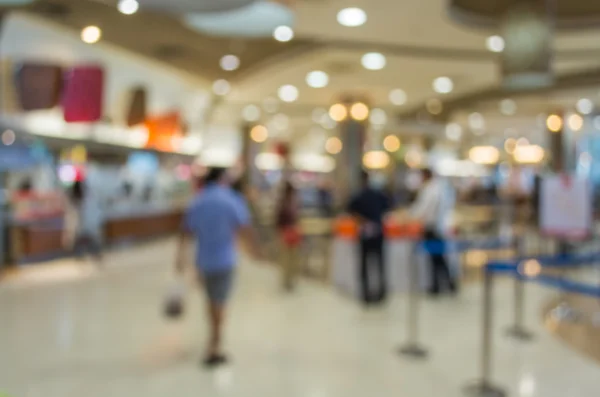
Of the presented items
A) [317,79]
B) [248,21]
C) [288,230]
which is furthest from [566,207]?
[317,79]

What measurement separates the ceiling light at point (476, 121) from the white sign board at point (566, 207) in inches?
373

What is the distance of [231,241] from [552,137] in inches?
187

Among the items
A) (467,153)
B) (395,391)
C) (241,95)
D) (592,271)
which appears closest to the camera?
(395,391)

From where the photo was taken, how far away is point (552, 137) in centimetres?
716

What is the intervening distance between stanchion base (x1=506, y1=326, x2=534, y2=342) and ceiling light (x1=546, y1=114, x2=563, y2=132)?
8.81ft

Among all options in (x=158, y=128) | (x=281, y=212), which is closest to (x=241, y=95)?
(x=281, y=212)

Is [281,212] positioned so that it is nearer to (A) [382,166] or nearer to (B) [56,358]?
(B) [56,358]

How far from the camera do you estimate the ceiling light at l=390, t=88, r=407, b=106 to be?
12.8 metres

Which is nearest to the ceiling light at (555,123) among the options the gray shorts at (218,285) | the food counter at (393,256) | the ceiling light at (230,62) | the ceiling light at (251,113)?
the food counter at (393,256)

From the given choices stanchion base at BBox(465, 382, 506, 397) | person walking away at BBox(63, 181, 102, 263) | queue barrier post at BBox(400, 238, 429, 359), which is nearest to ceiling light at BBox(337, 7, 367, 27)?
queue barrier post at BBox(400, 238, 429, 359)

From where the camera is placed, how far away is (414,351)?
5.24 metres

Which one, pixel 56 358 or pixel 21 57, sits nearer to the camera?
pixel 21 57

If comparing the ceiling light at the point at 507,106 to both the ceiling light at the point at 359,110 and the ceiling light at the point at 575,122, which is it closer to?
the ceiling light at the point at 359,110

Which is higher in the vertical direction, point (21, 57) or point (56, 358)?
point (21, 57)
